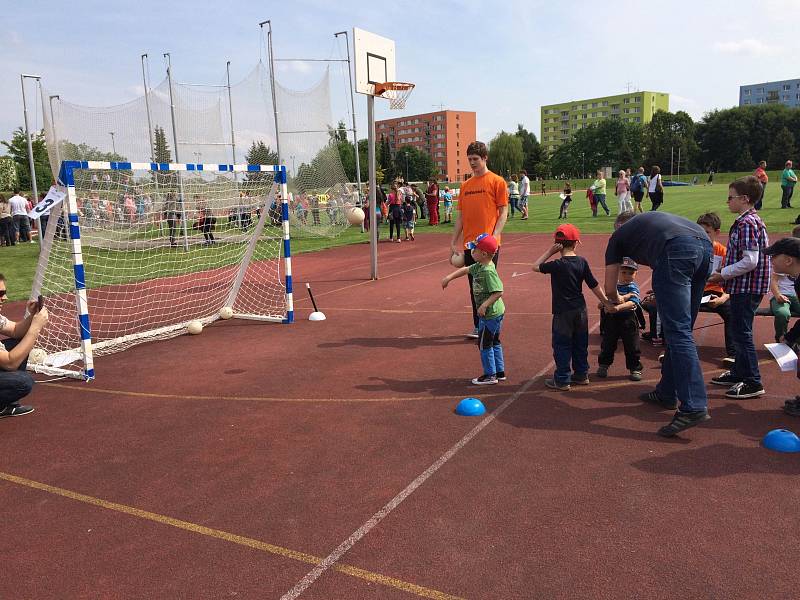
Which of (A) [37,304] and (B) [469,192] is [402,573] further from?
(B) [469,192]

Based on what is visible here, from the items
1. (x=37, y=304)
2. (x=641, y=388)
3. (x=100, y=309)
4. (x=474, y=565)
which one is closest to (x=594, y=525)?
(x=474, y=565)

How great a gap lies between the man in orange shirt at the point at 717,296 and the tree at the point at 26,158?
4588 centimetres

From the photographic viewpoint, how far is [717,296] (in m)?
6.98

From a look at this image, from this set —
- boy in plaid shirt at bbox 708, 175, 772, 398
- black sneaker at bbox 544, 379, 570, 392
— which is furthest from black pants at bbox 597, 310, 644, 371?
boy in plaid shirt at bbox 708, 175, 772, 398

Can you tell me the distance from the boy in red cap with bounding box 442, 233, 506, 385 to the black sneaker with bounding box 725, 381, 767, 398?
2.19 meters

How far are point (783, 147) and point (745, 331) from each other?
10915cm

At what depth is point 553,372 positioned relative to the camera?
646cm

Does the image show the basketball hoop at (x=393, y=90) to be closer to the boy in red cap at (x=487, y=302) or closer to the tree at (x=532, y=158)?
the boy in red cap at (x=487, y=302)

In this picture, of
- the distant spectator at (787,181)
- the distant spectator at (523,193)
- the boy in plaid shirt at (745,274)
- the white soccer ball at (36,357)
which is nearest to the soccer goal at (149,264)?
the white soccer ball at (36,357)

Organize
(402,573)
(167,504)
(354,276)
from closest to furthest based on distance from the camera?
(402,573) → (167,504) → (354,276)

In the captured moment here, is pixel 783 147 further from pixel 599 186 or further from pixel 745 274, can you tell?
pixel 745 274

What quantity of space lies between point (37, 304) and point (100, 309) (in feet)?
20.8

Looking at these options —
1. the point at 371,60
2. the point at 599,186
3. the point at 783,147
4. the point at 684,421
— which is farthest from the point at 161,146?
the point at 783,147

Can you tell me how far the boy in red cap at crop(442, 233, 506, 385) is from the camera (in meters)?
5.82
